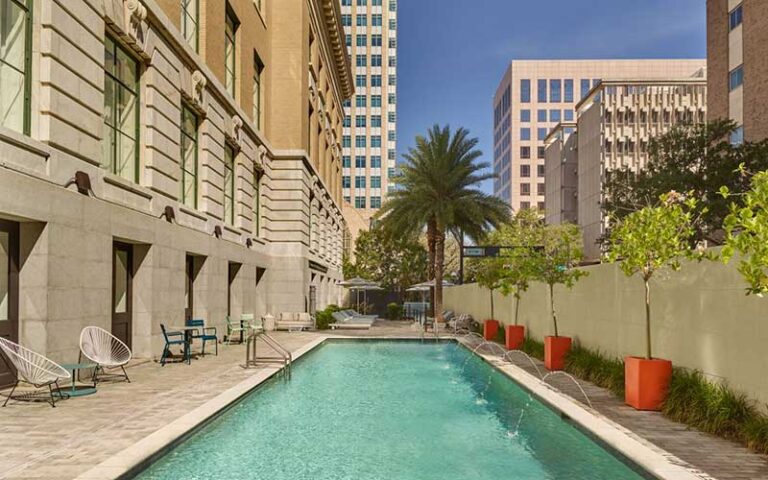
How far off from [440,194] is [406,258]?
1047 inches

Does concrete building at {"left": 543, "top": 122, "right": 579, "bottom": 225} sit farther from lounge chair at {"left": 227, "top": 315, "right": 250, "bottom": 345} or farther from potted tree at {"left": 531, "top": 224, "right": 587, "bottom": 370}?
potted tree at {"left": 531, "top": 224, "right": 587, "bottom": 370}

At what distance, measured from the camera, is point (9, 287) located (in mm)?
10844

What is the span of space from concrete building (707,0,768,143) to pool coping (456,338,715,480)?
1302 inches

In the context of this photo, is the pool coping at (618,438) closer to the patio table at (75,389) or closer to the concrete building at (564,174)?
the patio table at (75,389)

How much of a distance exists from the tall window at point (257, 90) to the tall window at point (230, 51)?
11.9 feet

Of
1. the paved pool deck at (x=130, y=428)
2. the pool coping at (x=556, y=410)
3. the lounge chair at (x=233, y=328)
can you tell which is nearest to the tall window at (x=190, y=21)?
the lounge chair at (x=233, y=328)

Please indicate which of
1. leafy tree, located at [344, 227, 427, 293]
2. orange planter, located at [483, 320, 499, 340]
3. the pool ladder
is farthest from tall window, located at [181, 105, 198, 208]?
leafy tree, located at [344, 227, 427, 293]

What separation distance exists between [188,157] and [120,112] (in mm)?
5199

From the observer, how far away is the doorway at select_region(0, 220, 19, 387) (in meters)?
10.6

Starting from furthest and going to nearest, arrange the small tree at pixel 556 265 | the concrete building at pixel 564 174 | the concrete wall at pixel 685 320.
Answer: the concrete building at pixel 564 174 → the small tree at pixel 556 265 → the concrete wall at pixel 685 320

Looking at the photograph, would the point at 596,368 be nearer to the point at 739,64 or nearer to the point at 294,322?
the point at 294,322

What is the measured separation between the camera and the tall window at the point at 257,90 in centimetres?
2945

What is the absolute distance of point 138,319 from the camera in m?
15.8

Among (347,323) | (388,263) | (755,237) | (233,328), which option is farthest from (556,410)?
(388,263)
